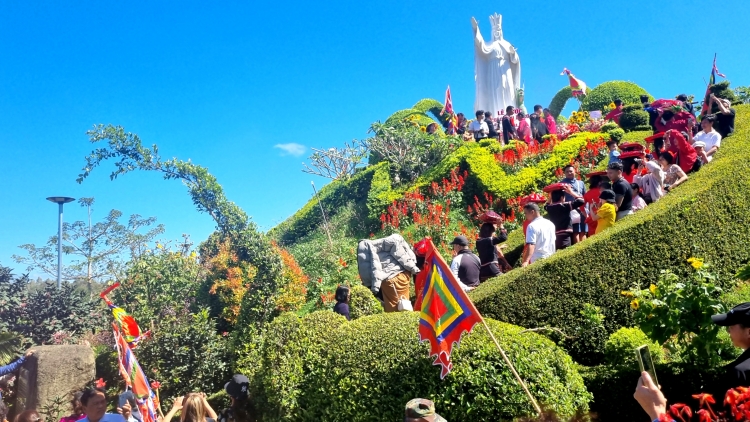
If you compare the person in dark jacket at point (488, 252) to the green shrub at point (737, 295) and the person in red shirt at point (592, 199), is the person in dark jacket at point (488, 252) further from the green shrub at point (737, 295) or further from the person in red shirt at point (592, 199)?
the green shrub at point (737, 295)

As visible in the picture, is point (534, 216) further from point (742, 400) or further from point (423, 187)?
point (423, 187)

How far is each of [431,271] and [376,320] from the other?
1.22m

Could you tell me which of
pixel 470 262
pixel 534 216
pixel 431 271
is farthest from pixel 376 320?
pixel 534 216

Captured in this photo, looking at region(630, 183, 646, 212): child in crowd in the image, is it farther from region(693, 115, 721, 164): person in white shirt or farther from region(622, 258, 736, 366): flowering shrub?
region(622, 258, 736, 366): flowering shrub

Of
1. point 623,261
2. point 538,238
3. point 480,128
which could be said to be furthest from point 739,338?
point 480,128

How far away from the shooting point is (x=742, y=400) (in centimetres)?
216

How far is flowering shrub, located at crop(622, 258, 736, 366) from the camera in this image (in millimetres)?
4359

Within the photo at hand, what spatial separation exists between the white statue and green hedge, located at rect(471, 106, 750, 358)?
65.2 ft

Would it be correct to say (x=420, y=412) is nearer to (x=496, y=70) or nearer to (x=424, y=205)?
(x=424, y=205)

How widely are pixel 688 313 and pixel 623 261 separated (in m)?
2.03

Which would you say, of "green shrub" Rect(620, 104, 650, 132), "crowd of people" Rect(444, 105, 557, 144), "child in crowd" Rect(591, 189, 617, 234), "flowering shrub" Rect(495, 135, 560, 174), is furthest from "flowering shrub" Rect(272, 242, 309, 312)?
"green shrub" Rect(620, 104, 650, 132)

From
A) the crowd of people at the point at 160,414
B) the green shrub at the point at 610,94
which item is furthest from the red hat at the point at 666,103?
the crowd of people at the point at 160,414

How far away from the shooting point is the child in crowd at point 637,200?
8.16 meters

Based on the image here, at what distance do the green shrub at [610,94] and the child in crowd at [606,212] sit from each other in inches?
662
